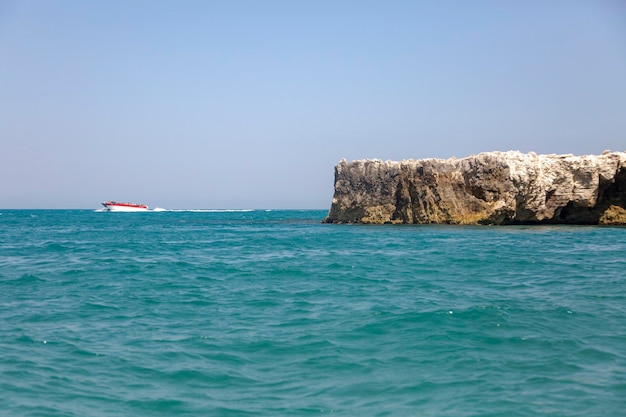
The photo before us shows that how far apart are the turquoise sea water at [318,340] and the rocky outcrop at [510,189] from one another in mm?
22615

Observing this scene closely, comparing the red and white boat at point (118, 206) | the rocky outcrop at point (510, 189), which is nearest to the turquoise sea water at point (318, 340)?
the rocky outcrop at point (510, 189)

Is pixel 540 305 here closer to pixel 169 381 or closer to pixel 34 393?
pixel 169 381

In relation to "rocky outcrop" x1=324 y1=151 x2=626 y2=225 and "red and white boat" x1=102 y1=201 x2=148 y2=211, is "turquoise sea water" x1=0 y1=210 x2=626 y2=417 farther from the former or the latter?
"red and white boat" x1=102 y1=201 x2=148 y2=211

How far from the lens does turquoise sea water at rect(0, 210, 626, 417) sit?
7152 mm

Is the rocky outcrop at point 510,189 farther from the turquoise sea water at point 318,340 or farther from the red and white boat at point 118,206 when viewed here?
the red and white boat at point 118,206

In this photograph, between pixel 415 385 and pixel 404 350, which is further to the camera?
pixel 404 350

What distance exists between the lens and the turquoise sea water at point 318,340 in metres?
7.15

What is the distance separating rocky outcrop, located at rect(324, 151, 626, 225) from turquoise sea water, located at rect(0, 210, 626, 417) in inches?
890

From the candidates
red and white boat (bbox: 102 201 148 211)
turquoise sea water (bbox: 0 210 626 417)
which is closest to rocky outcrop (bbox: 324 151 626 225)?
turquoise sea water (bbox: 0 210 626 417)

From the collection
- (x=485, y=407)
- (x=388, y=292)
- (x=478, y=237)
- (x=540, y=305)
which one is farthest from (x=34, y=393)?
(x=478, y=237)

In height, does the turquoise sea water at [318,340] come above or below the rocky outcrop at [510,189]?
below

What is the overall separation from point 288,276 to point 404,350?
29.2 ft

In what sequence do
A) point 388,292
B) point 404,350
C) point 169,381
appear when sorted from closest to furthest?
point 169,381 < point 404,350 < point 388,292

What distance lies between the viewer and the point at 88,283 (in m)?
16.8
